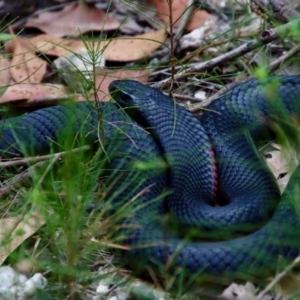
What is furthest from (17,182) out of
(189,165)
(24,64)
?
(24,64)

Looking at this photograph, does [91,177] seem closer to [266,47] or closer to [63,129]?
[63,129]

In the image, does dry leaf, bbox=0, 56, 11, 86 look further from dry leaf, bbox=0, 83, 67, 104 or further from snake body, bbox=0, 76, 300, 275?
snake body, bbox=0, 76, 300, 275

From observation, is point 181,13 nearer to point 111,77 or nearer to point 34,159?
point 111,77

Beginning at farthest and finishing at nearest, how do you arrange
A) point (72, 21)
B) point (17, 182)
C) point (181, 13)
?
point (72, 21)
point (181, 13)
point (17, 182)

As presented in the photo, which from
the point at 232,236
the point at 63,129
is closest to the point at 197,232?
the point at 232,236

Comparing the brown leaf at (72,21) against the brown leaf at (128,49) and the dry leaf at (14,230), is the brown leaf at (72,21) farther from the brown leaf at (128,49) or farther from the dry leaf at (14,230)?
the dry leaf at (14,230)
